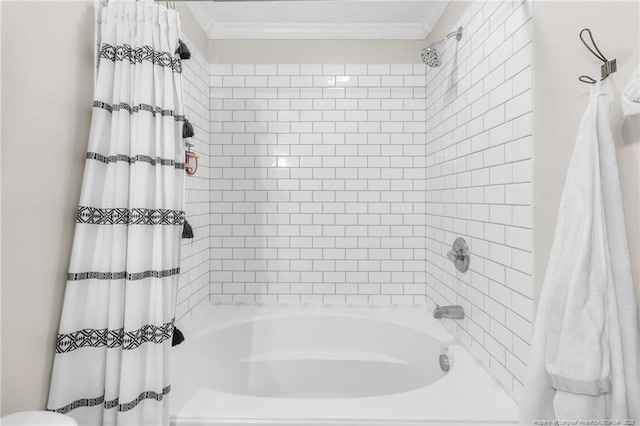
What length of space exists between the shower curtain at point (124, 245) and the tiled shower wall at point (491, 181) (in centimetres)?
119

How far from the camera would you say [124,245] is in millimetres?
1155

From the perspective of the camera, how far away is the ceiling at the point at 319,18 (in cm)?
213

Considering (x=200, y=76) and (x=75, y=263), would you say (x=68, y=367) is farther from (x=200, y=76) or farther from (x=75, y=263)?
(x=200, y=76)

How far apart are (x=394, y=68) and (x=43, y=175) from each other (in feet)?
6.74

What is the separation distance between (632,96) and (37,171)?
1.48 metres

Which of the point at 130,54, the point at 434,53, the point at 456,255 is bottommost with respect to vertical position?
the point at 456,255

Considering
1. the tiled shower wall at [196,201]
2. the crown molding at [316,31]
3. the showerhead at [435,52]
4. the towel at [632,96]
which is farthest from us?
the crown molding at [316,31]

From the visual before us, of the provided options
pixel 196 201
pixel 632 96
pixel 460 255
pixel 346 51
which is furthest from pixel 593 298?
pixel 346 51

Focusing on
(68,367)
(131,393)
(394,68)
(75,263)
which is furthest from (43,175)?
(394,68)

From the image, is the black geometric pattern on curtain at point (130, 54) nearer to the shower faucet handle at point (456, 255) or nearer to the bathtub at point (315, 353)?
the bathtub at point (315, 353)

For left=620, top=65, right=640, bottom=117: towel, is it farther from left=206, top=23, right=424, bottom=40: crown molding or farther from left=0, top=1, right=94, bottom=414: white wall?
left=206, top=23, right=424, bottom=40: crown molding

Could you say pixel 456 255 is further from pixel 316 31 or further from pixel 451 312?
pixel 316 31

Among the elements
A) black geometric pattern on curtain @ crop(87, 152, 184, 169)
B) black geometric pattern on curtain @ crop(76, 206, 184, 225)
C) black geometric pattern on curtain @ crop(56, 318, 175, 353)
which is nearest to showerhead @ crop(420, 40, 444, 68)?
black geometric pattern on curtain @ crop(87, 152, 184, 169)

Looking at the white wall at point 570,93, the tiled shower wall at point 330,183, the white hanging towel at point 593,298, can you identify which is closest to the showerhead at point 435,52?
the tiled shower wall at point 330,183
